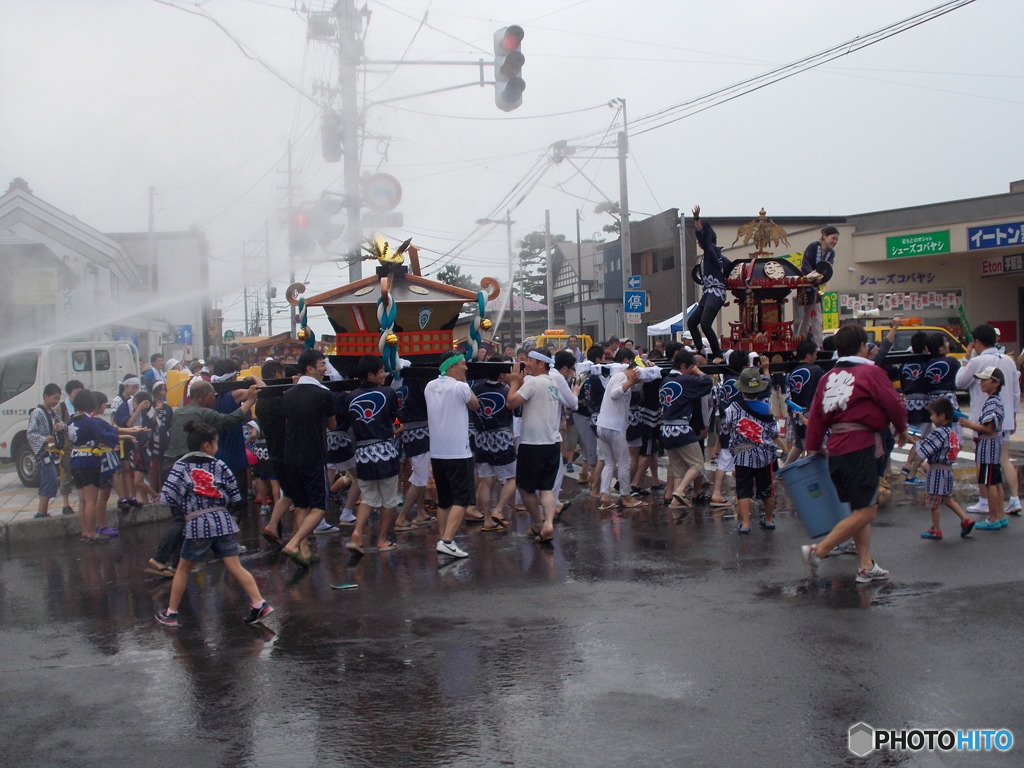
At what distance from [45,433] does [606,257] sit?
1316 inches

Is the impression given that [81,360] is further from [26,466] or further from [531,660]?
[531,660]

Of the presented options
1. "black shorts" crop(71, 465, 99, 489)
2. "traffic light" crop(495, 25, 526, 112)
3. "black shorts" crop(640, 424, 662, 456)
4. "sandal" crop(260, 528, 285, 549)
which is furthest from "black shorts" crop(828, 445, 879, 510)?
"black shorts" crop(71, 465, 99, 489)

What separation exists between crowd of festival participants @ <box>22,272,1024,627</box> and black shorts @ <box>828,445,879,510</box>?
12mm

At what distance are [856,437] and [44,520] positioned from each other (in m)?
9.01

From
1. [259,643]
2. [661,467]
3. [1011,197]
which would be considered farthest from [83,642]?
[1011,197]

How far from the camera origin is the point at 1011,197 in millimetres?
27219

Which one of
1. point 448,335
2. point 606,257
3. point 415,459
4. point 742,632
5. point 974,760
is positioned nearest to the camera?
point 974,760

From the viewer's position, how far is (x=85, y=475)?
390 inches

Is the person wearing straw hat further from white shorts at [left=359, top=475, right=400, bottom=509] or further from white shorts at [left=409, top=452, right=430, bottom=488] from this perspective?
white shorts at [left=359, top=475, right=400, bottom=509]

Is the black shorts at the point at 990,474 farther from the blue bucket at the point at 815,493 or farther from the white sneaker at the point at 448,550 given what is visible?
the white sneaker at the point at 448,550

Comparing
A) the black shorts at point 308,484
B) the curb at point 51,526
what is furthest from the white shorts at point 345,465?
the curb at point 51,526

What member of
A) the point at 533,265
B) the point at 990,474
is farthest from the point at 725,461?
the point at 533,265

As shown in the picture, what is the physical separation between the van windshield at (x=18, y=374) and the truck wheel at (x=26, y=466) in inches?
42.9

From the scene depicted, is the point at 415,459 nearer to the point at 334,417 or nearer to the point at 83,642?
the point at 334,417
